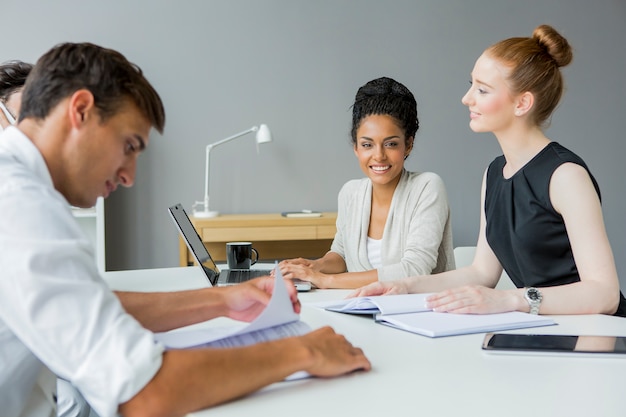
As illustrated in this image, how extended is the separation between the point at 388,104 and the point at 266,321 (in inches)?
58.0

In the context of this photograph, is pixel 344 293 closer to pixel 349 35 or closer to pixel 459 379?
pixel 459 379

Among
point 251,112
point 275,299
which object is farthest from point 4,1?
point 275,299

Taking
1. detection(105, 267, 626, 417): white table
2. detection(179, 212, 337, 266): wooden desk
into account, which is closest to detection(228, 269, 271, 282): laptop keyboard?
detection(105, 267, 626, 417): white table

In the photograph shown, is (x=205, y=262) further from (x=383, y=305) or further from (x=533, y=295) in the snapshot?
(x=533, y=295)

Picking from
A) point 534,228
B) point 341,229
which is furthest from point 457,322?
point 341,229

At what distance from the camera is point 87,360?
781 millimetres

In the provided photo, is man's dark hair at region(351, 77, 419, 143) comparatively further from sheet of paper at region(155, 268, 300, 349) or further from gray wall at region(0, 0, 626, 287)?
gray wall at region(0, 0, 626, 287)

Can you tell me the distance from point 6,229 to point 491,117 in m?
1.35

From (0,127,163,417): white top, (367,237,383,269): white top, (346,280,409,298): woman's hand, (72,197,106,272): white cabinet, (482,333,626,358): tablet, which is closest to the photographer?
(0,127,163,417): white top

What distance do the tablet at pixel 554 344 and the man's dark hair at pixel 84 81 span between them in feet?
2.21

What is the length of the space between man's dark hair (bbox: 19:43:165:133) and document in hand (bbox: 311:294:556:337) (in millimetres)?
638

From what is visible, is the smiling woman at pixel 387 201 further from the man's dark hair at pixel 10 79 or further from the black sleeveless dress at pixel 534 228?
the man's dark hair at pixel 10 79

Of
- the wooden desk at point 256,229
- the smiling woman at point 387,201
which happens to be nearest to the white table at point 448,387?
the smiling woman at point 387,201

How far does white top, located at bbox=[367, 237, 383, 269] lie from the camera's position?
2363 millimetres
